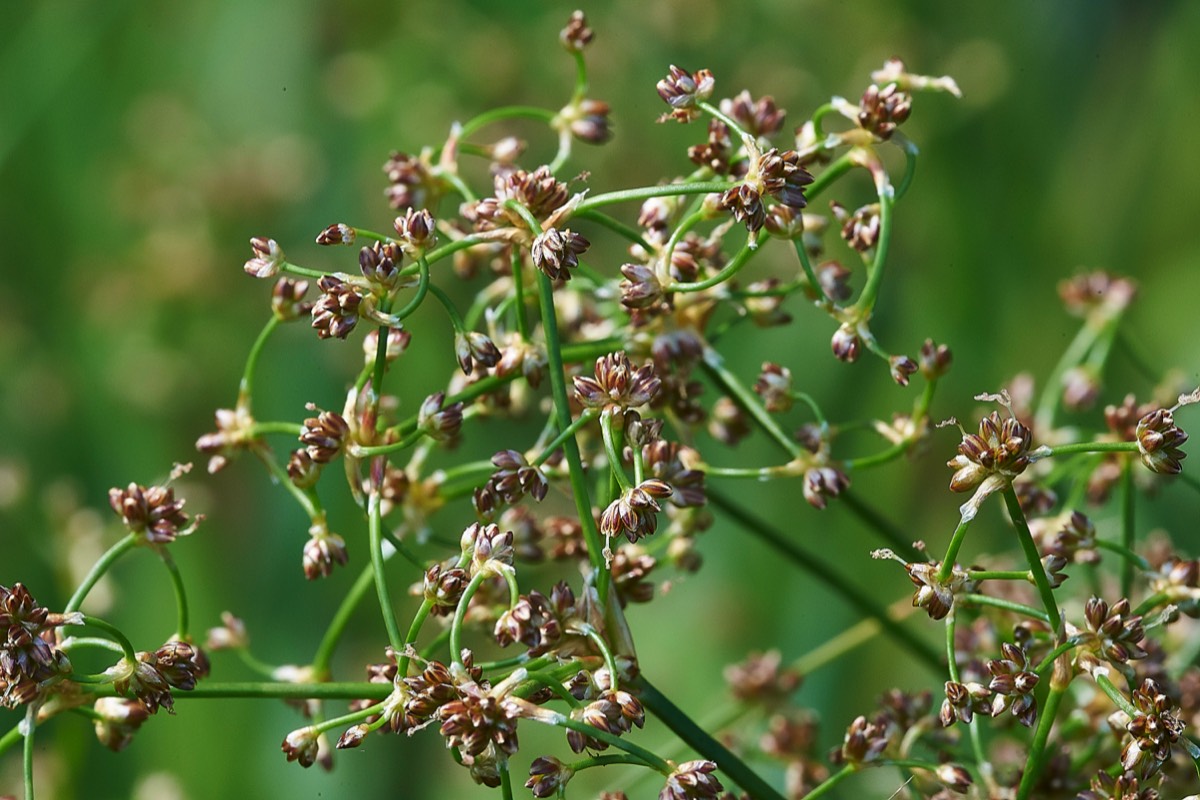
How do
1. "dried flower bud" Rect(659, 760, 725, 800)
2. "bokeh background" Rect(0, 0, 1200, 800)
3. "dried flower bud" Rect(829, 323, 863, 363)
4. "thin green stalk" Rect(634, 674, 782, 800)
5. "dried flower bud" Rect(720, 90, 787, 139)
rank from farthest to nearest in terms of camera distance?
1. "bokeh background" Rect(0, 0, 1200, 800)
2. "dried flower bud" Rect(720, 90, 787, 139)
3. "dried flower bud" Rect(829, 323, 863, 363)
4. "thin green stalk" Rect(634, 674, 782, 800)
5. "dried flower bud" Rect(659, 760, 725, 800)

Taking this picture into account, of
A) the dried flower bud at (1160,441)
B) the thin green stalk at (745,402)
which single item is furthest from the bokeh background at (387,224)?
the dried flower bud at (1160,441)

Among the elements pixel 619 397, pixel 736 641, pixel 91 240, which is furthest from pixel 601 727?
pixel 91 240

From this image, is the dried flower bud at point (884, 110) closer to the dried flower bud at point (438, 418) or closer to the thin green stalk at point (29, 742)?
the dried flower bud at point (438, 418)

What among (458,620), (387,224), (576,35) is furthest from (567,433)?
(387,224)

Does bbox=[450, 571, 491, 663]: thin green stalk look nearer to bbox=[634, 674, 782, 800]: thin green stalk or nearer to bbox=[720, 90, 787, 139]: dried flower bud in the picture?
bbox=[634, 674, 782, 800]: thin green stalk

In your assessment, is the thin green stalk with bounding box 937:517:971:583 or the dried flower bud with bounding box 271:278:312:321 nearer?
the thin green stalk with bounding box 937:517:971:583

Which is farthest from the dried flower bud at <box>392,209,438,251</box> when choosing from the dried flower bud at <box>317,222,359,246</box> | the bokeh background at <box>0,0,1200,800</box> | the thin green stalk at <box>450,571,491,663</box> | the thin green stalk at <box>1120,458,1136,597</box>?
the bokeh background at <box>0,0,1200,800</box>

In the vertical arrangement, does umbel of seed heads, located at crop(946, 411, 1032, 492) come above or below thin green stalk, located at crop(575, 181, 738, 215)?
below
